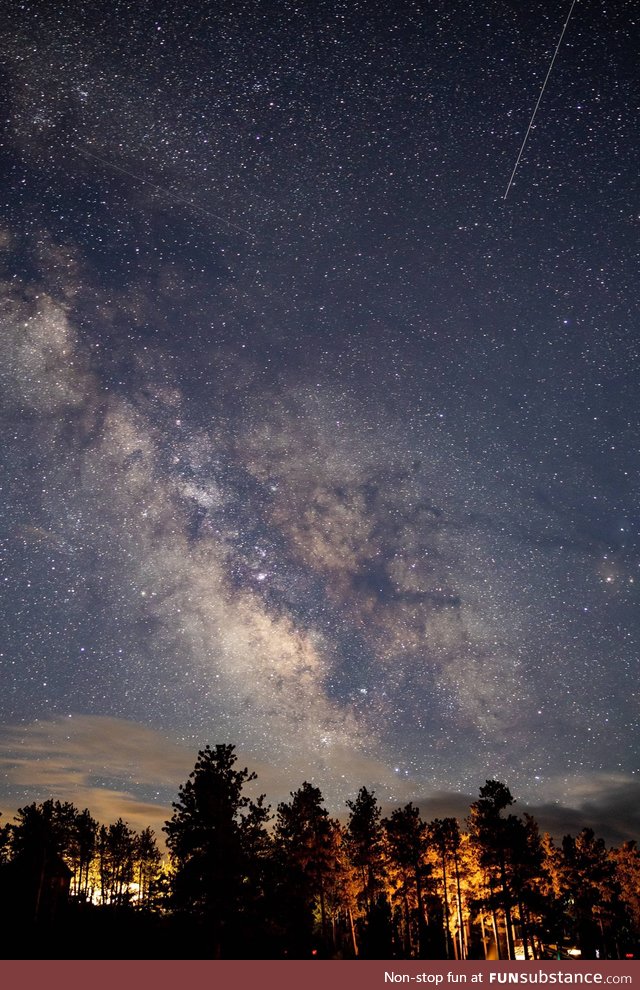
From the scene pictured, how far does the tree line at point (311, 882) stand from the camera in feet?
87.6

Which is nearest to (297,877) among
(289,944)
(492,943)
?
(289,944)

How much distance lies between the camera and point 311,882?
135ft

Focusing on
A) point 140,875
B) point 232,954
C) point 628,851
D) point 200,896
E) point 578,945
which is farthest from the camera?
point 140,875

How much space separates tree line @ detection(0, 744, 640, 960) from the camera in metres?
26.7

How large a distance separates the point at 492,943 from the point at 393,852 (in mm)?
36287

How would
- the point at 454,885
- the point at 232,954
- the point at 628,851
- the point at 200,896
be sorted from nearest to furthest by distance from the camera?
the point at 200,896 < the point at 232,954 < the point at 454,885 < the point at 628,851

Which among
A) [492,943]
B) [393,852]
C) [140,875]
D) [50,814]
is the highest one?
[50,814]

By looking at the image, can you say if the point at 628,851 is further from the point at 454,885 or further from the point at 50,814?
the point at 50,814

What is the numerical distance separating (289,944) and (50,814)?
86.8ft

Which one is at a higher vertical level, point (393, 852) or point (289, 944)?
point (393, 852)

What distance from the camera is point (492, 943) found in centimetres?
6488

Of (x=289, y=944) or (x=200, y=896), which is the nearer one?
(x=200, y=896)
